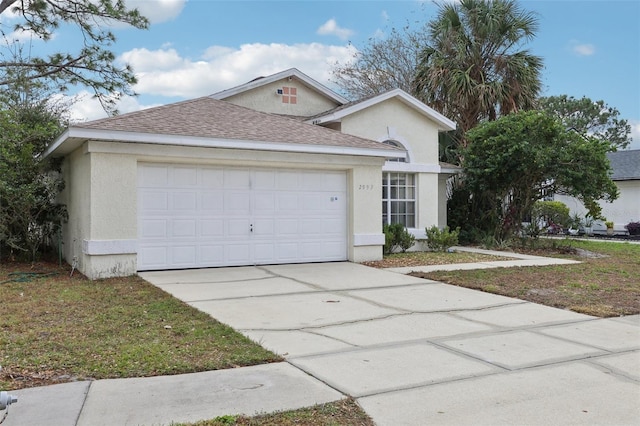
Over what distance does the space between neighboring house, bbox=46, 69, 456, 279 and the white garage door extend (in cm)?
2

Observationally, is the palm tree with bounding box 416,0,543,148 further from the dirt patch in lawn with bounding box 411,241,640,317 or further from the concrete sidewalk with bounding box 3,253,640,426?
the concrete sidewalk with bounding box 3,253,640,426

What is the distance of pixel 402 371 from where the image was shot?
17.1 feet

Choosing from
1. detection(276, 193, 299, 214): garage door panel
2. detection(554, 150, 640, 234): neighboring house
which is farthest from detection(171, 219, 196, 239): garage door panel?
detection(554, 150, 640, 234): neighboring house

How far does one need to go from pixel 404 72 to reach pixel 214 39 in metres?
19.9

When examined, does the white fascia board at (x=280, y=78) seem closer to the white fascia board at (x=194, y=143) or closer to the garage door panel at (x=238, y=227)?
the white fascia board at (x=194, y=143)

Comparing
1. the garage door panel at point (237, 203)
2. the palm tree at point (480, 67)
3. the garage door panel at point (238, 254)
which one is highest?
the palm tree at point (480, 67)

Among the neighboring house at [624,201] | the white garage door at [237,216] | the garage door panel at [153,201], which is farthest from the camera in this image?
the neighboring house at [624,201]

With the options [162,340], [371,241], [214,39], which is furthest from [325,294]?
[214,39]

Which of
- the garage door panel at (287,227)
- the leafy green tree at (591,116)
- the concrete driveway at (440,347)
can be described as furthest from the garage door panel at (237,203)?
the leafy green tree at (591,116)

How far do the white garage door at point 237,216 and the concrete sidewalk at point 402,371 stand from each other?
308cm

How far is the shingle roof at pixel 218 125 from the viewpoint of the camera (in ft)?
36.8

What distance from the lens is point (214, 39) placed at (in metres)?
13.4

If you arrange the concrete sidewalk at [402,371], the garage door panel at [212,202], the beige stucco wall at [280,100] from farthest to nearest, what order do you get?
the beige stucco wall at [280,100]
the garage door panel at [212,202]
the concrete sidewalk at [402,371]

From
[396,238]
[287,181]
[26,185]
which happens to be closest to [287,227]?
[287,181]
